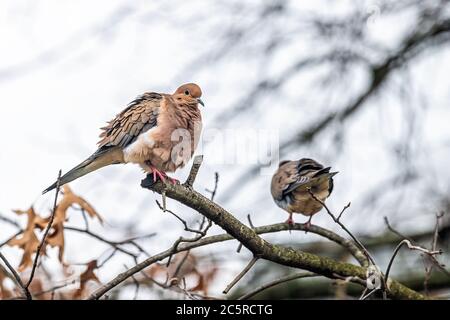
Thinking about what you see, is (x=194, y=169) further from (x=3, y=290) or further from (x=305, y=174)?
(x=305, y=174)

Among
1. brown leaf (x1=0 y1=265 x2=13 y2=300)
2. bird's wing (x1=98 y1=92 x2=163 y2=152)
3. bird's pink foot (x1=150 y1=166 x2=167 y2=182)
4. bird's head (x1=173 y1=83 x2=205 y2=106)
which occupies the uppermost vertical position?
bird's head (x1=173 y1=83 x2=205 y2=106)

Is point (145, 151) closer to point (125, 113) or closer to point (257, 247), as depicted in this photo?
point (125, 113)

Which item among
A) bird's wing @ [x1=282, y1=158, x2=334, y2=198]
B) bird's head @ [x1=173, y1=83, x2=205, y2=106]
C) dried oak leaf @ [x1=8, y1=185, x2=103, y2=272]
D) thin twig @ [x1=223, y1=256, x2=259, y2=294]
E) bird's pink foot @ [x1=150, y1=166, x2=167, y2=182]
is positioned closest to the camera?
thin twig @ [x1=223, y1=256, x2=259, y2=294]

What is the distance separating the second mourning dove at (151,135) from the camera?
3.37m

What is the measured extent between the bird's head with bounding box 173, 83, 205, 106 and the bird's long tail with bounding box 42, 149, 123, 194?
36 centimetres

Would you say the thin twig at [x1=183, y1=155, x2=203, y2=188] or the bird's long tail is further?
the bird's long tail

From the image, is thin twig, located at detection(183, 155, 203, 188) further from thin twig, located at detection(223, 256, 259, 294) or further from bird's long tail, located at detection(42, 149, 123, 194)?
bird's long tail, located at detection(42, 149, 123, 194)

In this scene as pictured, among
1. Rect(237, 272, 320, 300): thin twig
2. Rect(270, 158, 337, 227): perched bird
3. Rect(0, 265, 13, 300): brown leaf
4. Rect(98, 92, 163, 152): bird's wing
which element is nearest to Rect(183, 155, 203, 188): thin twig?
Rect(237, 272, 320, 300): thin twig

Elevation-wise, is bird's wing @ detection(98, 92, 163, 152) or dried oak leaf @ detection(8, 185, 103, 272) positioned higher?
bird's wing @ detection(98, 92, 163, 152)

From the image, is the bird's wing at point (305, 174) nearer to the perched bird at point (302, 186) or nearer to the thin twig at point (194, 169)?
the perched bird at point (302, 186)

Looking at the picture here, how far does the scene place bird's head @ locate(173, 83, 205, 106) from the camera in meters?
3.53

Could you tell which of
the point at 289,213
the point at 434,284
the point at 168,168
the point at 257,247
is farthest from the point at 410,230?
the point at 257,247

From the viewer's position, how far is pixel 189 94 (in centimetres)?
357

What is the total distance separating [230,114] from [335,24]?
2.82ft
